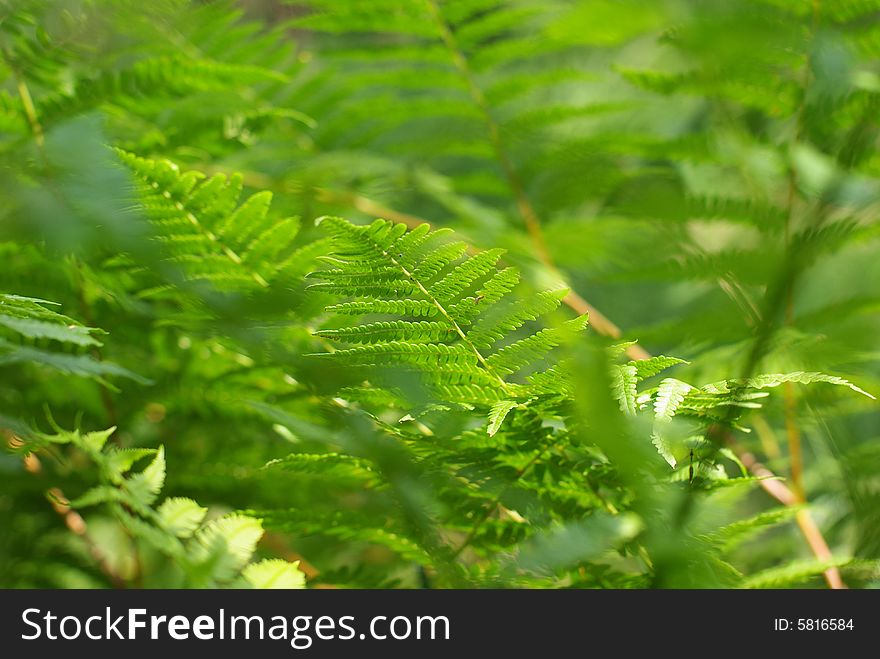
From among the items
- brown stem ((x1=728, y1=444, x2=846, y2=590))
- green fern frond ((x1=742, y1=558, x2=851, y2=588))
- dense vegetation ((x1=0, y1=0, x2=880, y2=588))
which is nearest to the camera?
dense vegetation ((x1=0, y1=0, x2=880, y2=588))

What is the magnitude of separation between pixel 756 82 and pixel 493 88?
0.31 metres

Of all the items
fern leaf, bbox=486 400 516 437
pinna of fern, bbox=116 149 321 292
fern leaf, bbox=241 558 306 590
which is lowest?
fern leaf, bbox=241 558 306 590

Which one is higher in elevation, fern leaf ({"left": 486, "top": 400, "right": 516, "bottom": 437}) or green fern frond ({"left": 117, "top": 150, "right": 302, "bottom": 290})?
green fern frond ({"left": 117, "top": 150, "right": 302, "bottom": 290})

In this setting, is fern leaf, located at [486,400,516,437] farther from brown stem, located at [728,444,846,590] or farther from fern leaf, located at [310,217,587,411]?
brown stem, located at [728,444,846,590]

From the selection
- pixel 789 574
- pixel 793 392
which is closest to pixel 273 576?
pixel 789 574

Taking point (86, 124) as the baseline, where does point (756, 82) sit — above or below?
above

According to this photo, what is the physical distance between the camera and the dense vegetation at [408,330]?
36 centimetres

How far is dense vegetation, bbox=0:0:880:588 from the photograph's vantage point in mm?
365

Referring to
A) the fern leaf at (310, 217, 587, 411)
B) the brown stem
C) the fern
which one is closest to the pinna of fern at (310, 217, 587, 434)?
Result: the fern leaf at (310, 217, 587, 411)

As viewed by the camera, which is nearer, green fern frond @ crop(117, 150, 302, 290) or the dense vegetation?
the dense vegetation
